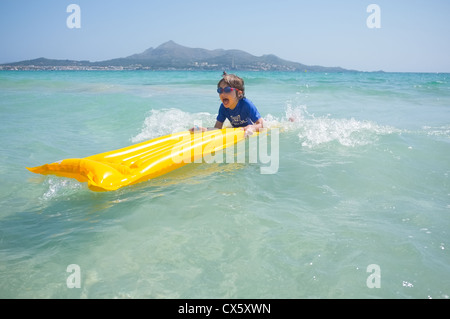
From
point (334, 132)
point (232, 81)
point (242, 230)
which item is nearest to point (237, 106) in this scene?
point (232, 81)

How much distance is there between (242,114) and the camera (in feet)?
15.7

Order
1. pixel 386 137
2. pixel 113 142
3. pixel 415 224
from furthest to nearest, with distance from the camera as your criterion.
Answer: pixel 113 142 → pixel 386 137 → pixel 415 224

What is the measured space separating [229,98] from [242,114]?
0.34 meters

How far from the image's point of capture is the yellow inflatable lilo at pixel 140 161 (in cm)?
290

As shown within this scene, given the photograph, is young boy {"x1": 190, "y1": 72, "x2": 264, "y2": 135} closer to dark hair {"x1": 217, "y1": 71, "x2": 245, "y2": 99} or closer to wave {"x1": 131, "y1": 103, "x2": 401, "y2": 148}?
dark hair {"x1": 217, "y1": 71, "x2": 245, "y2": 99}

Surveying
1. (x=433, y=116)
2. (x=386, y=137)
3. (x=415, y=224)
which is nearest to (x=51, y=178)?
(x=415, y=224)

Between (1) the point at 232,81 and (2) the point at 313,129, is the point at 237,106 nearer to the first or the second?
(1) the point at 232,81

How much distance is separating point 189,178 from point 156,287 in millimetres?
1669

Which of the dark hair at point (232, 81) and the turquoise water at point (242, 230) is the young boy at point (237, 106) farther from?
the turquoise water at point (242, 230)

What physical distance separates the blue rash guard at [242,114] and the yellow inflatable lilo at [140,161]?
60 cm

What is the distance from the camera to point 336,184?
3.30 m

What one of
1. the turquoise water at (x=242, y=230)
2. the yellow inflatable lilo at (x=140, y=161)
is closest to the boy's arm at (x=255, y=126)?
the yellow inflatable lilo at (x=140, y=161)

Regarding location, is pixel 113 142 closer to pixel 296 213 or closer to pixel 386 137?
pixel 296 213

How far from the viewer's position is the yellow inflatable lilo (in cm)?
290
